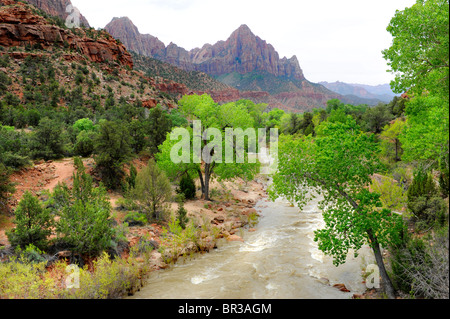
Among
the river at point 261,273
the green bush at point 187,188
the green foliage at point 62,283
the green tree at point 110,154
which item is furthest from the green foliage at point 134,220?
the green tree at point 110,154

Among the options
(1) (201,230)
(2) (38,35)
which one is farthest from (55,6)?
(1) (201,230)

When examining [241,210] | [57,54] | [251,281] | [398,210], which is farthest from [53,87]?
[398,210]

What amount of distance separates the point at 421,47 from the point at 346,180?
459cm

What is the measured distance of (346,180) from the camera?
7.93 m

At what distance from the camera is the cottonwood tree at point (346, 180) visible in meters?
7.30

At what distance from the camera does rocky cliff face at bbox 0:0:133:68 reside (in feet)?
165

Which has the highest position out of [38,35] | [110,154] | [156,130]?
[38,35]

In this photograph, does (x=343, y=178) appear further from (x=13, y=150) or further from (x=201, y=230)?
(x=13, y=150)

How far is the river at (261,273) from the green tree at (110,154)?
35.1 feet

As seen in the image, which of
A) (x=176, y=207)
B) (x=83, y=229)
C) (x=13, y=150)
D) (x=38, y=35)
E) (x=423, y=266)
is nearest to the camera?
(x=423, y=266)

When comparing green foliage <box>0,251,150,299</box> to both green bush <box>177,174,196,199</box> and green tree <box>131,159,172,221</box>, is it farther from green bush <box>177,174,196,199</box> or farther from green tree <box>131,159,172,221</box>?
green bush <box>177,174,196,199</box>

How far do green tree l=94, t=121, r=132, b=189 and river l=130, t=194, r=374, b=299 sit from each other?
422 inches

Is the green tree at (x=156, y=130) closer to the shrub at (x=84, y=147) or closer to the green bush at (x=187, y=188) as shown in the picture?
the shrub at (x=84, y=147)

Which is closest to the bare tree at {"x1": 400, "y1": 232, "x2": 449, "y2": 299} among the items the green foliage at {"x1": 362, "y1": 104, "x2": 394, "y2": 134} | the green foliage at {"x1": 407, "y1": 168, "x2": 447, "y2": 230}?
the green foliage at {"x1": 407, "y1": 168, "x2": 447, "y2": 230}
